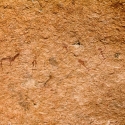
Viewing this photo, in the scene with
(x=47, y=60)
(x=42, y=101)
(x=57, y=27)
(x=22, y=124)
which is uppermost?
(x=57, y=27)

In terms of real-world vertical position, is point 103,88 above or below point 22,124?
above

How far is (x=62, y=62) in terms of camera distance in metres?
1.68

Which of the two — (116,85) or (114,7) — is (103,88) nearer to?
(116,85)

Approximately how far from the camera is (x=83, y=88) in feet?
5.47

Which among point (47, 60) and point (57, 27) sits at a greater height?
point (57, 27)

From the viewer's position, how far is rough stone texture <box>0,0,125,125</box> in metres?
1.66

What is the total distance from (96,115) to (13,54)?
0.56 m

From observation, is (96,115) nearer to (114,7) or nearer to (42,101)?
(42,101)

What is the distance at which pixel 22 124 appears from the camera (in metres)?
1.65

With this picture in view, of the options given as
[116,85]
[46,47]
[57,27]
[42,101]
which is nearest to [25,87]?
[42,101]

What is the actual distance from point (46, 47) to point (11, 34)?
21 cm

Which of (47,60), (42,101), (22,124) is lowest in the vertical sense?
(22,124)

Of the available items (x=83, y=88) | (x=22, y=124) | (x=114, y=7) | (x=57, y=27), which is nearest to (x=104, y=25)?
(x=114, y=7)

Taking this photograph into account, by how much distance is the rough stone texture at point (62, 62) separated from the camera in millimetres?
1655
